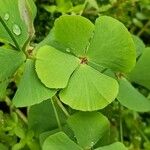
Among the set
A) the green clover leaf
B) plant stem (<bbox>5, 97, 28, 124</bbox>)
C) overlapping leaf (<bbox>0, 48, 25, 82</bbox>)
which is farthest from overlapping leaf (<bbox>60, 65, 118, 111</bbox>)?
plant stem (<bbox>5, 97, 28, 124</bbox>)

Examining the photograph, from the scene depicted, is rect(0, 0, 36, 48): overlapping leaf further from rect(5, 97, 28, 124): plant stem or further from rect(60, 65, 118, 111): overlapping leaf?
rect(5, 97, 28, 124): plant stem

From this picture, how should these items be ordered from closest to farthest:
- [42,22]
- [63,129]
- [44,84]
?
[44,84]
[63,129]
[42,22]

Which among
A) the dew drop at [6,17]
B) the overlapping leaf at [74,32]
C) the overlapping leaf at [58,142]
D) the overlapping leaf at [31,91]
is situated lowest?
the overlapping leaf at [58,142]

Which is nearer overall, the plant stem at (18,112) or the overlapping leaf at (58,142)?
the overlapping leaf at (58,142)

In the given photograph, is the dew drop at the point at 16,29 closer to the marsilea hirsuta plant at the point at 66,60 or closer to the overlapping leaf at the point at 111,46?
the marsilea hirsuta plant at the point at 66,60

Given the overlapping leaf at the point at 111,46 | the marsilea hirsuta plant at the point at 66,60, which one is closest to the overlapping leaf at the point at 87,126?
the marsilea hirsuta plant at the point at 66,60

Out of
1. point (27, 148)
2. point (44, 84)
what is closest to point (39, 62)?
point (44, 84)

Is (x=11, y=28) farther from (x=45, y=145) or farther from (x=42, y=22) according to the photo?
(x=42, y=22)
